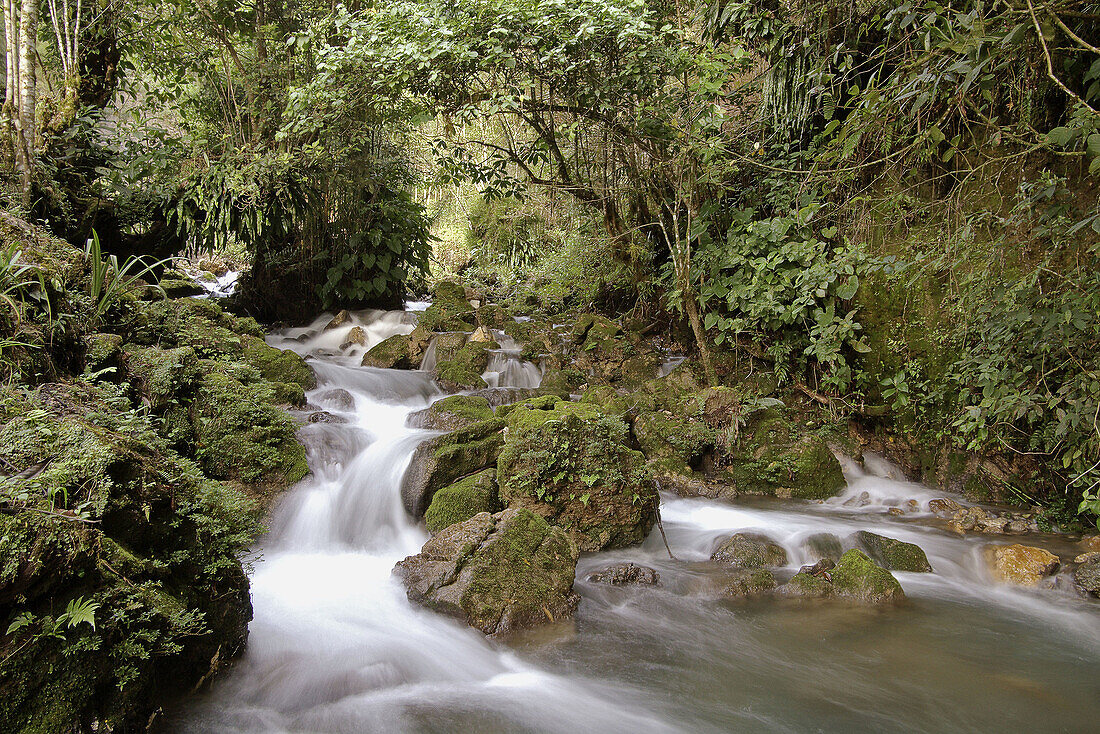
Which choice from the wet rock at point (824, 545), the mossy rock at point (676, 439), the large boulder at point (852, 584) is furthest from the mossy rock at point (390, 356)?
the large boulder at point (852, 584)

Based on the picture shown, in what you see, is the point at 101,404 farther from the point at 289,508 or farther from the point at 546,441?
the point at 546,441

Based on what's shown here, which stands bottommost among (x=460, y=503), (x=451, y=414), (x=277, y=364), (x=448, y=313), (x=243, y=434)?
(x=460, y=503)

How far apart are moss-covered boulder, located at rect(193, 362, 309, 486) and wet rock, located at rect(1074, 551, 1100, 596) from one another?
20.8 ft

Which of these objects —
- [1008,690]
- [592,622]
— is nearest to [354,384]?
[592,622]

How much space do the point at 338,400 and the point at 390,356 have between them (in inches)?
76.4

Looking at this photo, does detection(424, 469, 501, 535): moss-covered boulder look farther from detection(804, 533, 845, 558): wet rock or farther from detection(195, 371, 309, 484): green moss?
detection(804, 533, 845, 558): wet rock

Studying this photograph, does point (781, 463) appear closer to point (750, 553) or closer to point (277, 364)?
point (750, 553)

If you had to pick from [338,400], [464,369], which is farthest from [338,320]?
[338,400]

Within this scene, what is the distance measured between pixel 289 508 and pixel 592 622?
2.91m

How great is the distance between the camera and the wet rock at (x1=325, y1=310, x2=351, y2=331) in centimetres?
1090

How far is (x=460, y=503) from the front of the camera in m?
5.20

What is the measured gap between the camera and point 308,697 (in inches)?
129

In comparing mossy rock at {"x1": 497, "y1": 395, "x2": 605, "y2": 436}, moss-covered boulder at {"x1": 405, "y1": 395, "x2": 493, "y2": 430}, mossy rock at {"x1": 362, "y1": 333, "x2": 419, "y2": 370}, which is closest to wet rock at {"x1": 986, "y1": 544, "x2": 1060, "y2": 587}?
mossy rock at {"x1": 497, "y1": 395, "x2": 605, "y2": 436}

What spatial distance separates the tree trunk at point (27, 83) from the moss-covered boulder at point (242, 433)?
3.32 metres
